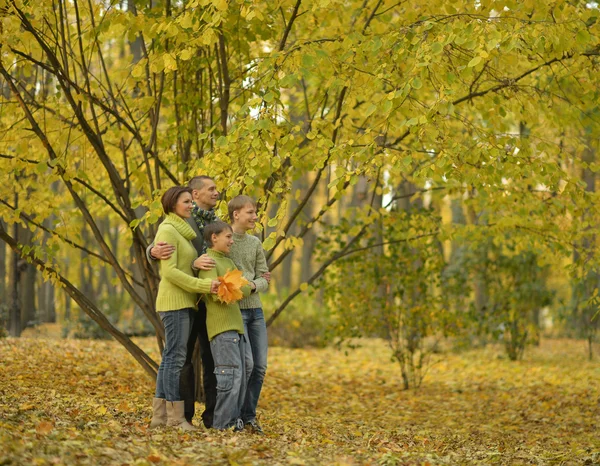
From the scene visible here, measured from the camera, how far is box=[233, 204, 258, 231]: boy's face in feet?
17.1

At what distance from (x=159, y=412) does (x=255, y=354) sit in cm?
77

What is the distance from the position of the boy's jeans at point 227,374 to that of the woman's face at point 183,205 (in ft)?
2.75

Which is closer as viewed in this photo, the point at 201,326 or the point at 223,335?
the point at 223,335

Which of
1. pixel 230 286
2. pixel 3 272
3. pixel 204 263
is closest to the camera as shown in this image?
pixel 230 286

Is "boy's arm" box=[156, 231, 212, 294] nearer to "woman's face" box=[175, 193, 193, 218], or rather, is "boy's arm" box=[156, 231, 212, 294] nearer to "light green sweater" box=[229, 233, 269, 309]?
"woman's face" box=[175, 193, 193, 218]

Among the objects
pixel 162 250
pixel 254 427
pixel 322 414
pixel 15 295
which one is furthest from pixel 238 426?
pixel 15 295

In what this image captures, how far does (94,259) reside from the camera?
7246mm

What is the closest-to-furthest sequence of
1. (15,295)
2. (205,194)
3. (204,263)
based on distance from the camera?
(204,263), (205,194), (15,295)

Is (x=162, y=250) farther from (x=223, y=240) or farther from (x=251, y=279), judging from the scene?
(x=251, y=279)

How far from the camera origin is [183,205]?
500 cm

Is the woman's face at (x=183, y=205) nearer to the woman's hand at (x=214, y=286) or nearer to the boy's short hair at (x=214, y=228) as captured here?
the boy's short hair at (x=214, y=228)

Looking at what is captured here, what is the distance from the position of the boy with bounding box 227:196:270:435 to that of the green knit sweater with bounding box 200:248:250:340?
0.18m

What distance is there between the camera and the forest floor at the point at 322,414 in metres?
4.21

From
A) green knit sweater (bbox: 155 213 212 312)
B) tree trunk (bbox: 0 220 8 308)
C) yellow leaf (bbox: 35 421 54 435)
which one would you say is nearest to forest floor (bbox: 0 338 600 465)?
yellow leaf (bbox: 35 421 54 435)
